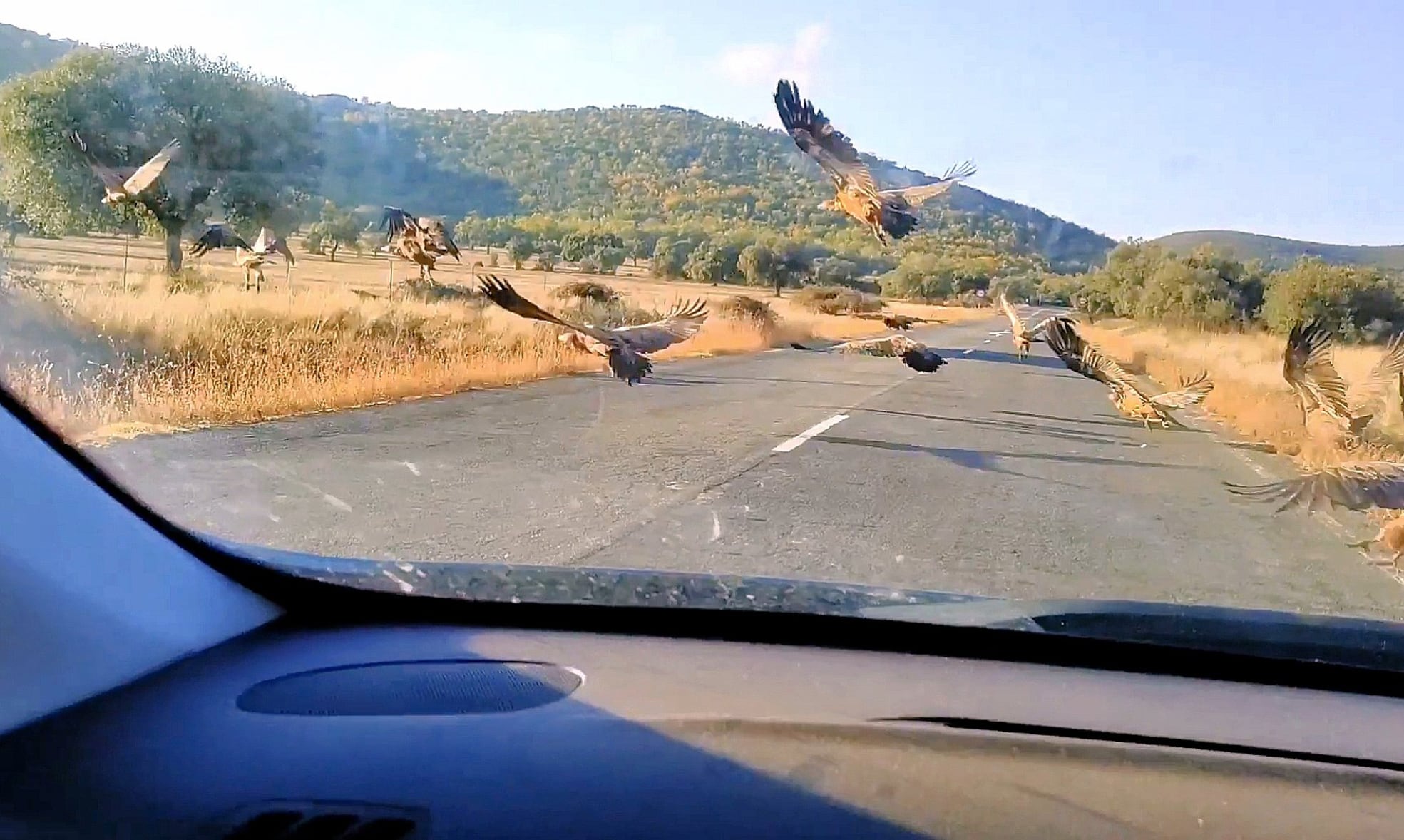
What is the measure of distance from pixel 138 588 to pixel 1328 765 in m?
2.60

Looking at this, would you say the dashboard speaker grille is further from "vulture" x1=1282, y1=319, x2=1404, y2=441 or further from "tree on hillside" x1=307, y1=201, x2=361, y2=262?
"vulture" x1=1282, y1=319, x2=1404, y2=441

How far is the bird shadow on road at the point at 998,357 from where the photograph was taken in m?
5.24

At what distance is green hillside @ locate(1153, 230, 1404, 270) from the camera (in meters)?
3.46

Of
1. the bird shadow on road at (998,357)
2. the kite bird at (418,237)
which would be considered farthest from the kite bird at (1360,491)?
the kite bird at (418,237)

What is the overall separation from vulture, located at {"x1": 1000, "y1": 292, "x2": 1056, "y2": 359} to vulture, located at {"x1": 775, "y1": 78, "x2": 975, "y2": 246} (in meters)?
0.64

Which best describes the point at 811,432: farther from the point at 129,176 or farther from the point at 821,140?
the point at 129,176

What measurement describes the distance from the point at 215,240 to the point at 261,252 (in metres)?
0.35

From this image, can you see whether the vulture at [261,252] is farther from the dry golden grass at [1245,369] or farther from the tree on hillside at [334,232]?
the dry golden grass at [1245,369]

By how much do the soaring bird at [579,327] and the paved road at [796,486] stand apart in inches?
33.8

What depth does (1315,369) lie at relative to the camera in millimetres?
3818

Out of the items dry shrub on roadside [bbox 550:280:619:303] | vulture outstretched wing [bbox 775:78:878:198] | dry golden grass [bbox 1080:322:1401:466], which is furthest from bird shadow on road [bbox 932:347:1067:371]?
dry shrub on roadside [bbox 550:280:619:303]

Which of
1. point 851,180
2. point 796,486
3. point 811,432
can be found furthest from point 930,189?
point 811,432

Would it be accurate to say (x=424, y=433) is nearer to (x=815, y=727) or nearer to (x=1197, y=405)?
(x=1197, y=405)

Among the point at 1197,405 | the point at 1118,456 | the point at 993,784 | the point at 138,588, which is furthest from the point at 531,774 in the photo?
the point at 1118,456
